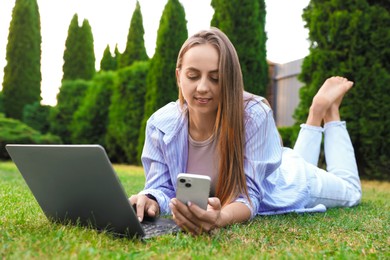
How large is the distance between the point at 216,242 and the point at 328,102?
7.71ft

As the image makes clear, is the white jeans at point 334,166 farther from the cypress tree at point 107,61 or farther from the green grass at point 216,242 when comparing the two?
the cypress tree at point 107,61

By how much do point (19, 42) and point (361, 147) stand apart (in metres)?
13.7

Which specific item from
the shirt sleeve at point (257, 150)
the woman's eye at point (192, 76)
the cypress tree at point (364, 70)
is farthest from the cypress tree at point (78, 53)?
Answer: the woman's eye at point (192, 76)

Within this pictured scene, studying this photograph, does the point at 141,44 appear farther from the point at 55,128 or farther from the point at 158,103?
the point at 158,103

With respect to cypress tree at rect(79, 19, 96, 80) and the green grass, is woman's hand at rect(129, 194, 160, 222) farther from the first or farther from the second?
cypress tree at rect(79, 19, 96, 80)

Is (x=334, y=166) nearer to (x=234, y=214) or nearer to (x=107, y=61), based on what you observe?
(x=234, y=214)

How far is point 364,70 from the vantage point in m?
7.37

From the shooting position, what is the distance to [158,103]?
11.6 metres

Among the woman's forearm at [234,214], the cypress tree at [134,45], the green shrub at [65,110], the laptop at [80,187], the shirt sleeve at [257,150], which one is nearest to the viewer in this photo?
the laptop at [80,187]

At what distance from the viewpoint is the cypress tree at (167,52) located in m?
11.6

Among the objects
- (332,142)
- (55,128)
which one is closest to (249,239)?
(332,142)

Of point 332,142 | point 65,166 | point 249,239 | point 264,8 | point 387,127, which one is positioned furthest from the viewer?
point 264,8

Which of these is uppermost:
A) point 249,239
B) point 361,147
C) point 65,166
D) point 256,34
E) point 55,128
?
point 256,34

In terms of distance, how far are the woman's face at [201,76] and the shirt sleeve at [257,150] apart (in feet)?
0.73
